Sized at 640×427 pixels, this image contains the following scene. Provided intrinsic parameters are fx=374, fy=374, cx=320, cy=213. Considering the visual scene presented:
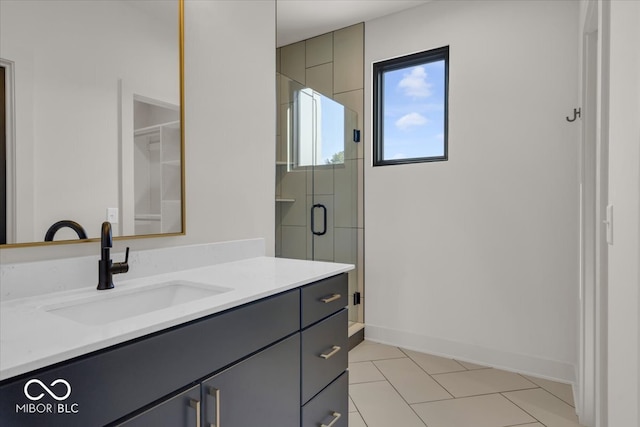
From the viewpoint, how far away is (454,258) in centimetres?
275

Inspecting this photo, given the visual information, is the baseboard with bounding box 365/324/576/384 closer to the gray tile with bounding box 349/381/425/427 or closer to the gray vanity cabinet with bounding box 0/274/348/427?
the gray tile with bounding box 349/381/425/427

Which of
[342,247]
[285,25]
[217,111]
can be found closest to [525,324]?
[342,247]

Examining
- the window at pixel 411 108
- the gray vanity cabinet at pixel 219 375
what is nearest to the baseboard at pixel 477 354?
the window at pixel 411 108

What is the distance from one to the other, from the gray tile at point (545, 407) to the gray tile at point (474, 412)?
0.06m

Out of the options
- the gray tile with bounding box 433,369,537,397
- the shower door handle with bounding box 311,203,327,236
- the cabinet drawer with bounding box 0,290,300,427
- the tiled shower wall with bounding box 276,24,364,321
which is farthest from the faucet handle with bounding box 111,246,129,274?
the gray tile with bounding box 433,369,537,397

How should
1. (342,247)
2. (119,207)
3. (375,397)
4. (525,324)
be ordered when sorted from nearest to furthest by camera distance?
(119,207) → (375,397) → (525,324) → (342,247)

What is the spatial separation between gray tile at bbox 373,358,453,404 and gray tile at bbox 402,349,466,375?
58mm

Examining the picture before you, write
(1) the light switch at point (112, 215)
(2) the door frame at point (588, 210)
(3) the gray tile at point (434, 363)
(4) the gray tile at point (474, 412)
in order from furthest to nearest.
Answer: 1. (3) the gray tile at point (434, 363)
2. (4) the gray tile at point (474, 412)
3. (2) the door frame at point (588, 210)
4. (1) the light switch at point (112, 215)

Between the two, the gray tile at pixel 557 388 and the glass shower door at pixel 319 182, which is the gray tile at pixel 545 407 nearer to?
the gray tile at pixel 557 388

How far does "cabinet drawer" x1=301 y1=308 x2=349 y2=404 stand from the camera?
4.32 ft

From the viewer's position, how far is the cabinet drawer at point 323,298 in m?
1.32

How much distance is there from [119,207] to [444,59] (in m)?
2.50

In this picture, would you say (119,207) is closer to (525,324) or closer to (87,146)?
(87,146)

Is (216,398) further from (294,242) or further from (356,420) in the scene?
(294,242)
